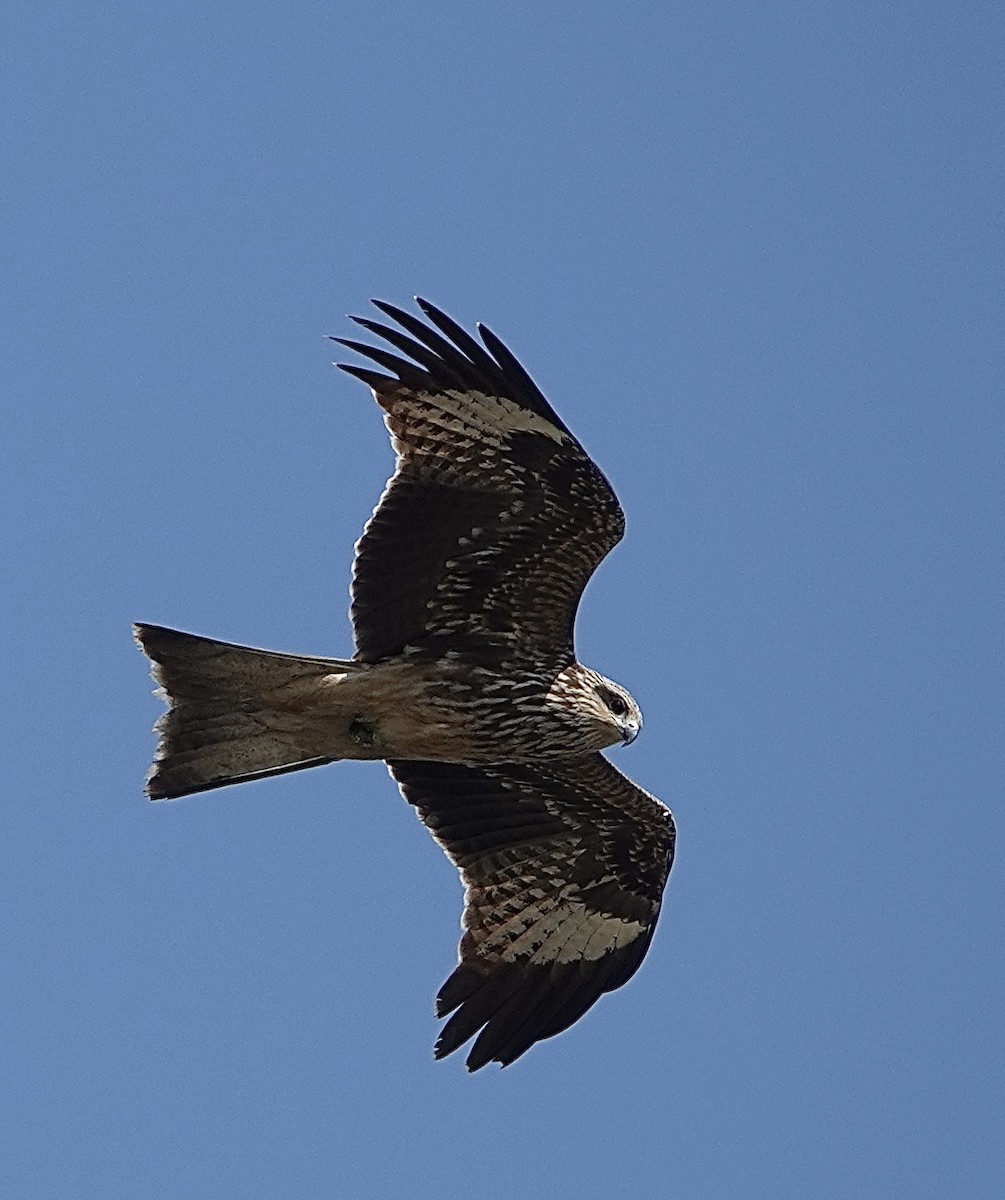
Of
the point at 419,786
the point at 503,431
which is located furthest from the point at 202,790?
the point at 503,431

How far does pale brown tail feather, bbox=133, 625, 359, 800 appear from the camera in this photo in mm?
10844

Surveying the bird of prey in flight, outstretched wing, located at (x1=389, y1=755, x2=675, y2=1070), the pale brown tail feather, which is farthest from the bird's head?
the pale brown tail feather

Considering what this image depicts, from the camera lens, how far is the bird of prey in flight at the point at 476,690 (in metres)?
11.0

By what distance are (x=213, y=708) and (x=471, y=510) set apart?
1538 millimetres

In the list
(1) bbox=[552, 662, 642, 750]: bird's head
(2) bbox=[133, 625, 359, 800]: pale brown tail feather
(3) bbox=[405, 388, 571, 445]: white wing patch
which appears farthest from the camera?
(1) bbox=[552, 662, 642, 750]: bird's head

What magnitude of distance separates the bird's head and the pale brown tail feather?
3.73 ft

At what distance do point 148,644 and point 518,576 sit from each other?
5.96 ft

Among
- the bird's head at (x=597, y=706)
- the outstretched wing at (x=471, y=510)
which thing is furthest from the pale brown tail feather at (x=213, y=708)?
the bird's head at (x=597, y=706)

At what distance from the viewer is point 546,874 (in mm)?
12344

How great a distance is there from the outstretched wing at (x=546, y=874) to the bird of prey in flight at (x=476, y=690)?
12 millimetres

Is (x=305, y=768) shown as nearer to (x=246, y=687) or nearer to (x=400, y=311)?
(x=246, y=687)

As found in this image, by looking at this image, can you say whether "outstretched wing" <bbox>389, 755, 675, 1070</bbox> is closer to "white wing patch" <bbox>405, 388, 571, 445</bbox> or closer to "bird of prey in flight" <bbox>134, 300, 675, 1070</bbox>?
"bird of prey in flight" <bbox>134, 300, 675, 1070</bbox>

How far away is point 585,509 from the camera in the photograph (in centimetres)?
1111

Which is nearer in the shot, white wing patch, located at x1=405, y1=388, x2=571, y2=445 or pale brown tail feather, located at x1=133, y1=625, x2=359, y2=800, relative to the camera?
pale brown tail feather, located at x1=133, y1=625, x2=359, y2=800
